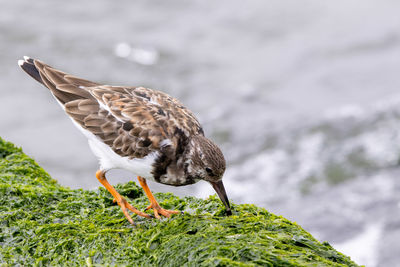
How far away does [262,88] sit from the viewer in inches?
481

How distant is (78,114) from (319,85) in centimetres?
807

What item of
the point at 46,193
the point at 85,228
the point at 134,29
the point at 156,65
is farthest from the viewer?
the point at 134,29

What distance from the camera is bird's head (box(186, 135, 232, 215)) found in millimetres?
4637

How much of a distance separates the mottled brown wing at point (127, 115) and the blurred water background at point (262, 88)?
13.1ft

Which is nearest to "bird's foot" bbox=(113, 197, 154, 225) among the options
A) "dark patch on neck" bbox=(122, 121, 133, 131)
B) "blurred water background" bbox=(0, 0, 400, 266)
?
"dark patch on neck" bbox=(122, 121, 133, 131)

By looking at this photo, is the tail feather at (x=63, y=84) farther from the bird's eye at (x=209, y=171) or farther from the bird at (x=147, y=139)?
the bird's eye at (x=209, y=171)

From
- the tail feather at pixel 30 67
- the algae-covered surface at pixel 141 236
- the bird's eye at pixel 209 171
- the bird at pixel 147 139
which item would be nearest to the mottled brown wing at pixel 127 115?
the bird at pixel 147 139

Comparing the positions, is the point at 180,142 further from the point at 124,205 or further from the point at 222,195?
the point at 124,205

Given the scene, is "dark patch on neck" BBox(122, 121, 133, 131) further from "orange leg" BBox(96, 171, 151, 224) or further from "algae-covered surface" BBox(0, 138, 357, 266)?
"algae-covered surface" BBox(0, 138, 357, 266)

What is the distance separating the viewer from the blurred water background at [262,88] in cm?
906

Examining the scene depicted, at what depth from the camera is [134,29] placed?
46.3 feet

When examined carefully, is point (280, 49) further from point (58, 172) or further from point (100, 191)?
point (100, 191)

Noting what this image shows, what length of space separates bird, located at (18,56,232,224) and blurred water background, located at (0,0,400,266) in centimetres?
378

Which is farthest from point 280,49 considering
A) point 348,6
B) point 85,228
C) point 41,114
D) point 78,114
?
point 85,228
